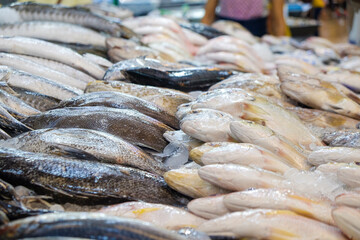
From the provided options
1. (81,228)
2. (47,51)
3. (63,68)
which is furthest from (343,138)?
(47,51)

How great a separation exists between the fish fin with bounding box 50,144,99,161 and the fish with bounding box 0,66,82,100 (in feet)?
3.10

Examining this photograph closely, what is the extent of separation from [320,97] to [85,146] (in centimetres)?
166

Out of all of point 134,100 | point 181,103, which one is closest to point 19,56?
point 134,100

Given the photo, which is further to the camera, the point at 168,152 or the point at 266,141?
the point at 168,152

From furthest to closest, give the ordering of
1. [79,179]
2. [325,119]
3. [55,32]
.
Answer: [55,32] < [325,119] < [79,179]

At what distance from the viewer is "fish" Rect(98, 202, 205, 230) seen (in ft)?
5.09

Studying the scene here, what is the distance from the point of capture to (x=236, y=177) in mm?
1607

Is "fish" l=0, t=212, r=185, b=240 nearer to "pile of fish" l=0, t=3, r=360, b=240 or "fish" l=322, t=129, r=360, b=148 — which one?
"pile of fish" l=0, t=3, r=360, b=240

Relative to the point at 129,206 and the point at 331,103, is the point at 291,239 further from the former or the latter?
the point at 331,103

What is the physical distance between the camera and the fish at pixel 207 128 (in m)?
1.99

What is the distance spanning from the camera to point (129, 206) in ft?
5.31

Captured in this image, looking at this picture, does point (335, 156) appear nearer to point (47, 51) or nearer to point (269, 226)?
point (269, 226)

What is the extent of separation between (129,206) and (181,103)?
111 centimetres

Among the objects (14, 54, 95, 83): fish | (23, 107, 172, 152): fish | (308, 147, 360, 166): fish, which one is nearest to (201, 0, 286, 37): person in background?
(14, 54, 95, 83): fish
